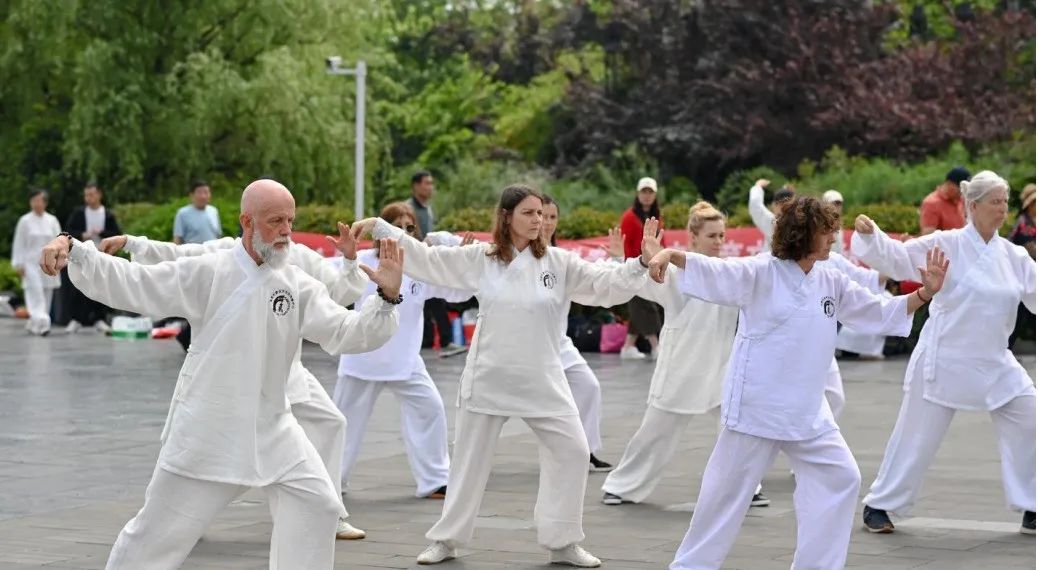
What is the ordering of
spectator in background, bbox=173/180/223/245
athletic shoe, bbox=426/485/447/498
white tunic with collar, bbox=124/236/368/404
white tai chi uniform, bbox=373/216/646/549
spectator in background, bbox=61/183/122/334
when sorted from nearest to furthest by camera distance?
white tai chi uniform, bbox=373/216/646/549 < white tunic with collar, bbox=124/236/368/404 < athletic shoe, bbox=426/485/447/498 < spectator in background, bbox=173/180/223/245 < spectator in background, bbox=61/183/122/334

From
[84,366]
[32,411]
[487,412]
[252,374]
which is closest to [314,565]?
[252,374]

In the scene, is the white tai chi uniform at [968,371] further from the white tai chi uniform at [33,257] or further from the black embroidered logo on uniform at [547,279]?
the white tai chi uniform at [33,257]

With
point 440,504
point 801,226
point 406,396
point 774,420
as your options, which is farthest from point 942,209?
point 774,420

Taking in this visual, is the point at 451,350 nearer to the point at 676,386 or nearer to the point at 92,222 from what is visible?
the point at 92,222

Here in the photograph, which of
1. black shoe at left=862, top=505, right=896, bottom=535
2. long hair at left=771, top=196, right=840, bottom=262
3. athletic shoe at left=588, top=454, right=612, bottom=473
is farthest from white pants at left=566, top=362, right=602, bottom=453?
long hair at left=771, top=196, right=840, bottom=262

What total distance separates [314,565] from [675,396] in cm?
418

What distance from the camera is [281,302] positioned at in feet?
21.5

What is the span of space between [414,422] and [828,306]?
345 cm

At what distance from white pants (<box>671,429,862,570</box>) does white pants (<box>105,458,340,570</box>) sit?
1690mm

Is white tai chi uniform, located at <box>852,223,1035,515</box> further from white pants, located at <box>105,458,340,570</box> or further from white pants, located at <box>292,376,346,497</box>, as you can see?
white pants, located at <box>105,458,340,570</box>

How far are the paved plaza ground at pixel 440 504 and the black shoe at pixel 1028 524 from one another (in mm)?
72

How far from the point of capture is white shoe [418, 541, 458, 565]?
26.9 feet

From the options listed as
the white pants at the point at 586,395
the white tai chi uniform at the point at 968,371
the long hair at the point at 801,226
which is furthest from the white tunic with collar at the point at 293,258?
the white tai chi uniform at the point at 968,371

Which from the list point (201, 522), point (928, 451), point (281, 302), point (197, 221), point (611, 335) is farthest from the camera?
point (611, 335)
